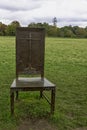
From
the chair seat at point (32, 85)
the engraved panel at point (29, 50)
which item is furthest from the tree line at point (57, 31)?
the chair seat at point (32, 85)

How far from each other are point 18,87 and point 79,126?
1.28 m

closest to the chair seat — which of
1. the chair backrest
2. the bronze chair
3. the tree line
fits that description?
the bronze chair

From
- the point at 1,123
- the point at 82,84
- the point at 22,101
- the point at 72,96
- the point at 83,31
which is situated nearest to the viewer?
the point at 1,123

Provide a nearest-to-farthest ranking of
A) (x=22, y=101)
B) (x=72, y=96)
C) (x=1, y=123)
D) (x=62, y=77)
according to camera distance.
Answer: (x=1, y=123) → (x=22, y=101) → (x=72, y=96) → (x=62, y=77)

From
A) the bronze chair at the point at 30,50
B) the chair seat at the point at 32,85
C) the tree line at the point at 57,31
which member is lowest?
the tree line at the point at 57,31

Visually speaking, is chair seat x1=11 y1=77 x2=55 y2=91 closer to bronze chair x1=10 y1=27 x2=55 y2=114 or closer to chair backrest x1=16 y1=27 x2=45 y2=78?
bronze chair x1=10 y1=27 x2=55 y2=114

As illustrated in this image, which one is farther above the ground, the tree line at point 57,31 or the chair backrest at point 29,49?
the chair backrest at point 29,49

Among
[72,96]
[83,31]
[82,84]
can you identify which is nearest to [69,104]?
[72,96]

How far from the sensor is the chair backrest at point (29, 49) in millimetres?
6484

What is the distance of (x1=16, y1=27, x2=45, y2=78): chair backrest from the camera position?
255 inches

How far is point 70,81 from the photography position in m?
9.88

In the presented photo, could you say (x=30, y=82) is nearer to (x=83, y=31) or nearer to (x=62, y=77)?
(x=62, y=77)

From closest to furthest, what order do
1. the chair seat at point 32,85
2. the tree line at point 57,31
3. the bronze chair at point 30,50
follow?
1. the chair seat at point 32,85
2. the bronze chair at point 30,50
3. the tree line at point 57,31

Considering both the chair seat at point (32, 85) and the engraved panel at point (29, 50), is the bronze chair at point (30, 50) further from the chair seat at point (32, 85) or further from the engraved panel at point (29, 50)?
the chair seat at point (32, 85)
